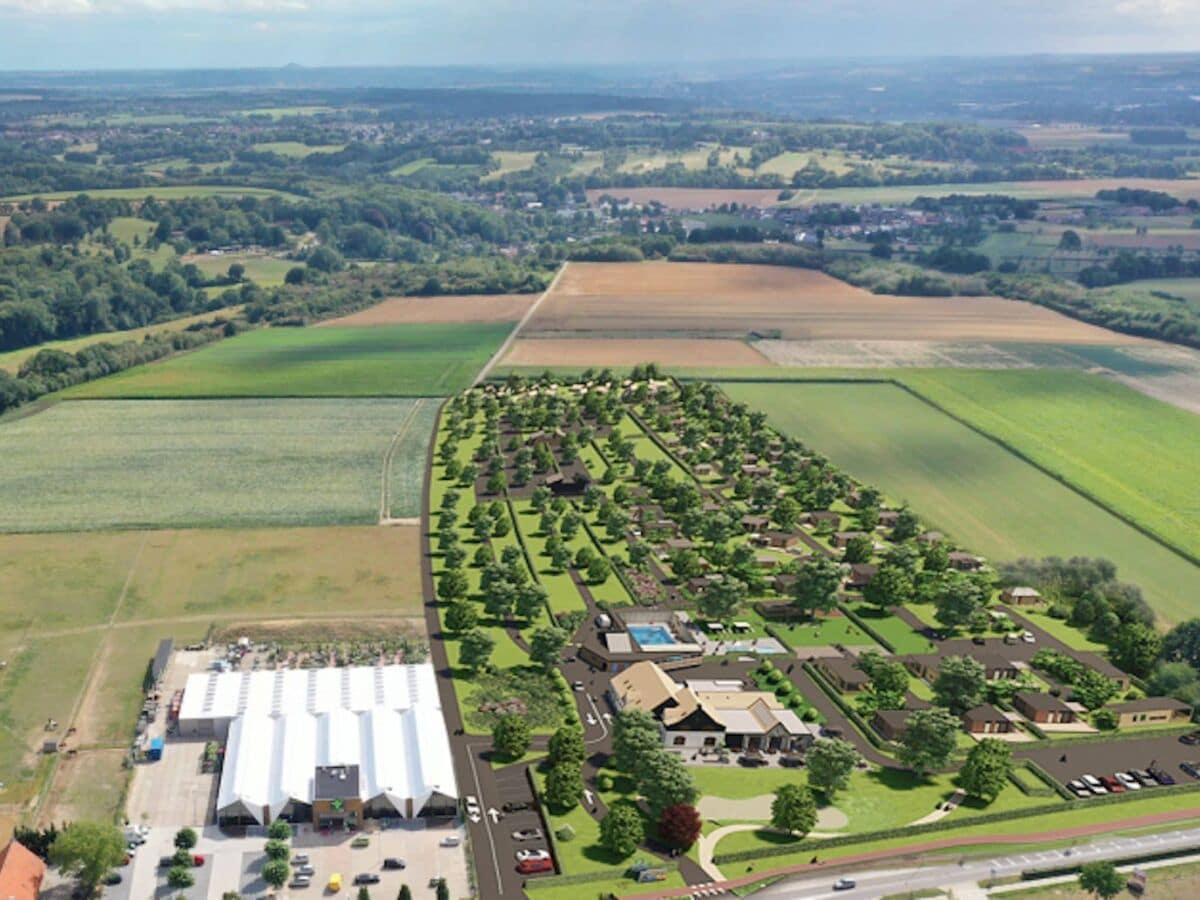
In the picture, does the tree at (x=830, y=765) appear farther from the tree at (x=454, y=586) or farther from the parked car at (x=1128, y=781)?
the tree at (x=454, y=586)

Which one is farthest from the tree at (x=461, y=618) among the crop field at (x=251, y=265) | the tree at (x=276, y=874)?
the crop field at (x=251, y=265)

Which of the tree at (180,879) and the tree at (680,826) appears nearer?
the tree at (180,879)

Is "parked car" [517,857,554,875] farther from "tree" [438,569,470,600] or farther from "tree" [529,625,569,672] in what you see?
"tree" [438,569,470,600]

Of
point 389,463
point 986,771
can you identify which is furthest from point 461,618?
point 389,463

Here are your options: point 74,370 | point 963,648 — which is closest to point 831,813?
point 963,648

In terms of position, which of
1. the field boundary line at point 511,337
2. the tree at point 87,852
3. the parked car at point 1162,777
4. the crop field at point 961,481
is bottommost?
the crop field at point 961,481

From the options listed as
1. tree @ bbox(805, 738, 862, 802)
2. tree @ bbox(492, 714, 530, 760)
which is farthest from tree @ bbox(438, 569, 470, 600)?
tree @ bbox(805, 738, 862, 802)
